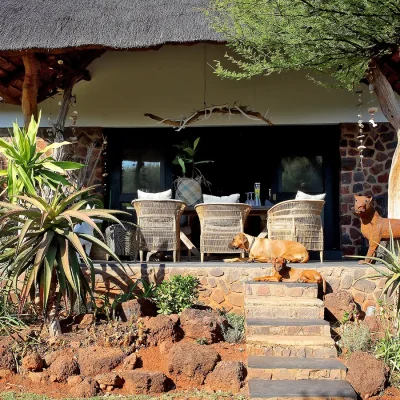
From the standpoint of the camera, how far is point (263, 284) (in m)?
4.66

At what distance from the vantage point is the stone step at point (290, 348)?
13.2 feet

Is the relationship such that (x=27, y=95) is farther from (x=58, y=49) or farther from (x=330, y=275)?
(x=330, y=275)

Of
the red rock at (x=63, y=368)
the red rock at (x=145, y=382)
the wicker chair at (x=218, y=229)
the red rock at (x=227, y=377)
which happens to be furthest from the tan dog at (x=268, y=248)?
the red rock at (x=63, y=368)

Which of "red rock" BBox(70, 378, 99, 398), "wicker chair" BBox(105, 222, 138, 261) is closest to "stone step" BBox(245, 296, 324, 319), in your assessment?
"red rock" BBox(70, 378, 99, 398)

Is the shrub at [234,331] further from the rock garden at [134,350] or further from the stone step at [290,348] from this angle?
the stone step at [290,348]

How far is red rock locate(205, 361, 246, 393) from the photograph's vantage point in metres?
3.72

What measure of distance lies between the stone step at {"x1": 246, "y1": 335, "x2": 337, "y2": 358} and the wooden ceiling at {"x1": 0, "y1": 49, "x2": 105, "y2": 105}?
4.44m

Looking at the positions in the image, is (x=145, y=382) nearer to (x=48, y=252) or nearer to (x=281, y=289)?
(x=48, y=252)

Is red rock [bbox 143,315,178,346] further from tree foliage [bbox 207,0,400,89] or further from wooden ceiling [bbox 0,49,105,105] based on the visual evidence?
wooden ceiling [bbox 0,49,105,105]

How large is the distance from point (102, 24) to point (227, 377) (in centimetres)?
449

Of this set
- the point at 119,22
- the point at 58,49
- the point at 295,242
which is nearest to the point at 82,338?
the point at 295,242

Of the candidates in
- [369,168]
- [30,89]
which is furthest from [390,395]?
[30,89]

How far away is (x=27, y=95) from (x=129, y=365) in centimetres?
415

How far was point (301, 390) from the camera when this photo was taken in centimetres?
349
